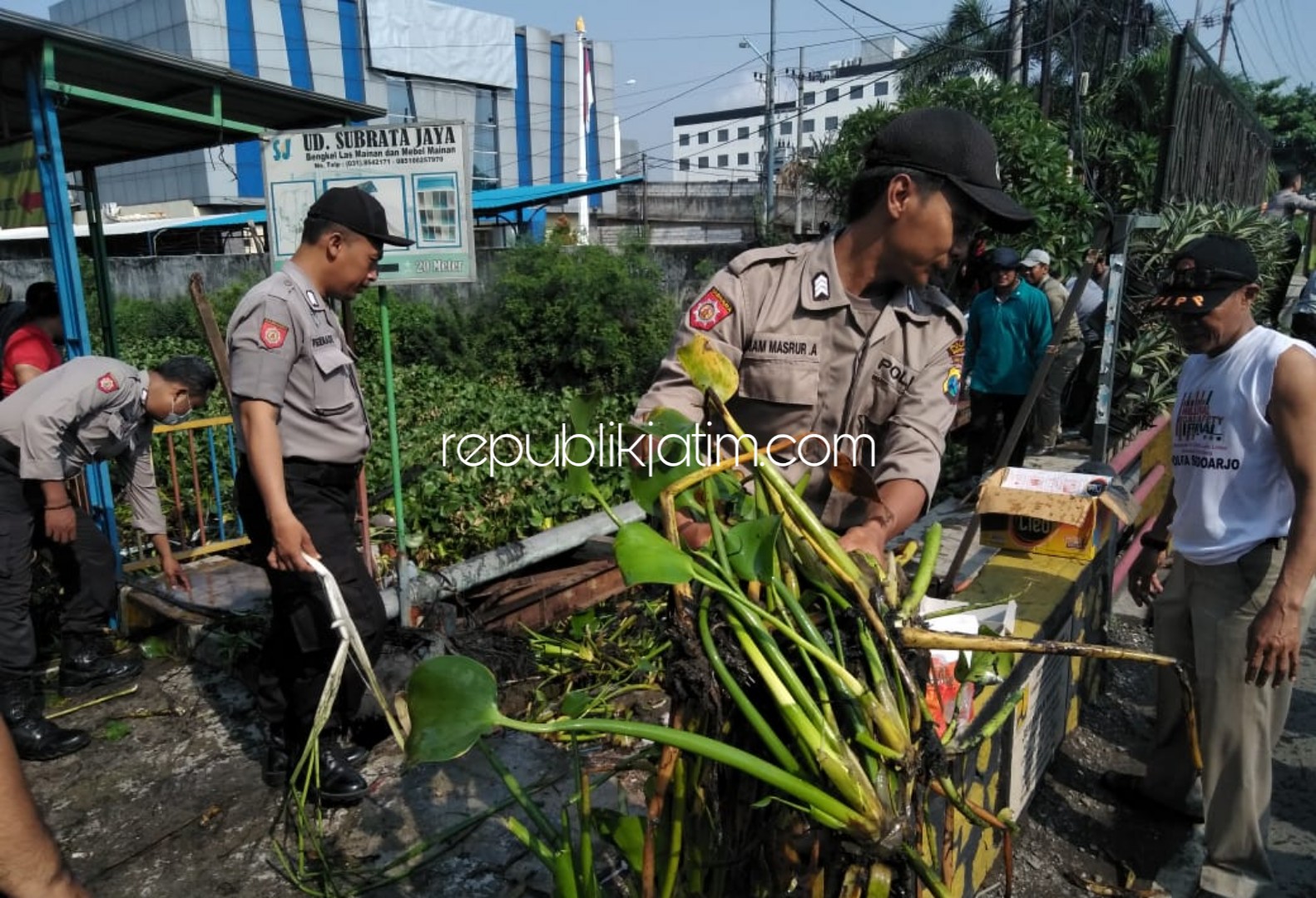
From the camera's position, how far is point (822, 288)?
7.25 feet

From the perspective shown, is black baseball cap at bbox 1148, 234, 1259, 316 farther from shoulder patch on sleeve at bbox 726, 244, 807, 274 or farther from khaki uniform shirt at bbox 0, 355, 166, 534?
khaki uniform shirt at bbox 0, 355, 166, 534

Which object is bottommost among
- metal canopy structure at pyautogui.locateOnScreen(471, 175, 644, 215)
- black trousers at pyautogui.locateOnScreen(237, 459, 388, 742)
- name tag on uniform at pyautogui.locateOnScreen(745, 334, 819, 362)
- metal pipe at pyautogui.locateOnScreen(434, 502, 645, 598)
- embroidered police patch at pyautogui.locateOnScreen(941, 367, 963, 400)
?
metal pipe at pyautogui.locateOnScreen(434, 502, 645, 598)

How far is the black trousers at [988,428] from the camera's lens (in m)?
7.13

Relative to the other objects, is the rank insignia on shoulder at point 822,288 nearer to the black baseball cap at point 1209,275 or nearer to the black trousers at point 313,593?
the black baseball cap at point 1209,275

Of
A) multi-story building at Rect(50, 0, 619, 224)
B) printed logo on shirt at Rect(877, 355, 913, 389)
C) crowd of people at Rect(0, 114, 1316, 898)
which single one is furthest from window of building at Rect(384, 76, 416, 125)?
printed logo on shirt at Rect(877, 355, 913, 389)

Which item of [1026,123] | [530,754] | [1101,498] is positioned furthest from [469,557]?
[1026,123]

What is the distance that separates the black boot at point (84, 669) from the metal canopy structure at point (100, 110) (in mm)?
608

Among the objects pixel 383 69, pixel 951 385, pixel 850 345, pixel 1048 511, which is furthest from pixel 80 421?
pixel 383 69

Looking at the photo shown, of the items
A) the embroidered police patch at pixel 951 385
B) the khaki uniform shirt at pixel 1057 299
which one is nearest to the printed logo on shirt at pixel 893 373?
the embroidered police patch at pixel 951 385

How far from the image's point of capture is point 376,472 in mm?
6250

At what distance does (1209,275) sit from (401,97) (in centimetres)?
3649

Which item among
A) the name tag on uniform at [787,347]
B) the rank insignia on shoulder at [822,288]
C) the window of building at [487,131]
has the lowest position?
the name tag on uniform at [787,347]

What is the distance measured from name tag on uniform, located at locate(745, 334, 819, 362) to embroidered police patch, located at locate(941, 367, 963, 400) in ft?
1.14

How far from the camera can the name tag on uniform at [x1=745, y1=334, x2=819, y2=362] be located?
86.7 inches
